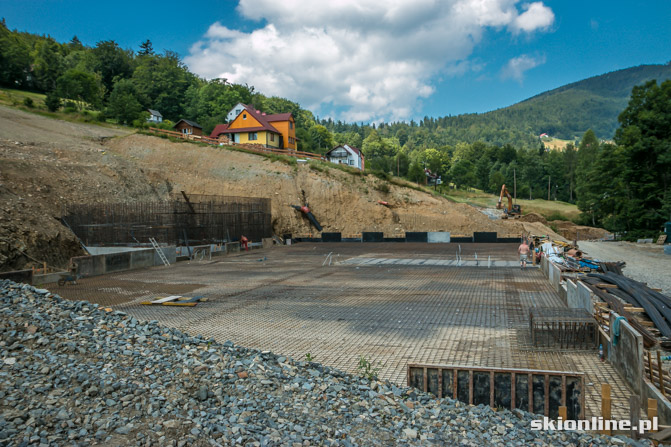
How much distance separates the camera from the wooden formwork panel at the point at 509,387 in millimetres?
6191

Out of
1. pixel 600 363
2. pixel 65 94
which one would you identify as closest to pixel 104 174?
pixel 65 94

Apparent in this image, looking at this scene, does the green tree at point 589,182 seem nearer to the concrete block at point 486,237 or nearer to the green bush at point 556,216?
the green bush at point 556,216

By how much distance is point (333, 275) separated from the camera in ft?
62.1

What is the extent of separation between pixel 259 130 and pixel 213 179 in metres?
14.1

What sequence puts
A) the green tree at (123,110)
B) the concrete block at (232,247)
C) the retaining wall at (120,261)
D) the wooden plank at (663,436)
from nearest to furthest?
the wooden plank at (663,436) < the retaining wall at (120,261) < the concrete block at (232,247) < the green tree at (123,110)

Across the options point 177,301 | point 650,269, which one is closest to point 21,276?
point 177,301

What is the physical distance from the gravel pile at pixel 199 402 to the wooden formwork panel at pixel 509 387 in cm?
45

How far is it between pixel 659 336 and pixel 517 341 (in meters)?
3.10

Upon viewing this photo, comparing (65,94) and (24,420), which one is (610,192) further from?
(65,94)

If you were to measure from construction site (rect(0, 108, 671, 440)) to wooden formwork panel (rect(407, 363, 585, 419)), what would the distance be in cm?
2

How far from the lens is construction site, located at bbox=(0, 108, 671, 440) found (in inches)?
280

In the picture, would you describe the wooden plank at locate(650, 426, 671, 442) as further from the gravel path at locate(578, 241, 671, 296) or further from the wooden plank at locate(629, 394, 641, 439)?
the gravel path at locate(578, 241, 671, 296)

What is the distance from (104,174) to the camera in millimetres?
33719

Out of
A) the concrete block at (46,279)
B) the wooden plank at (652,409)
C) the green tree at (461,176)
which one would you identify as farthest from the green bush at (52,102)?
the green tree at (461,176)
